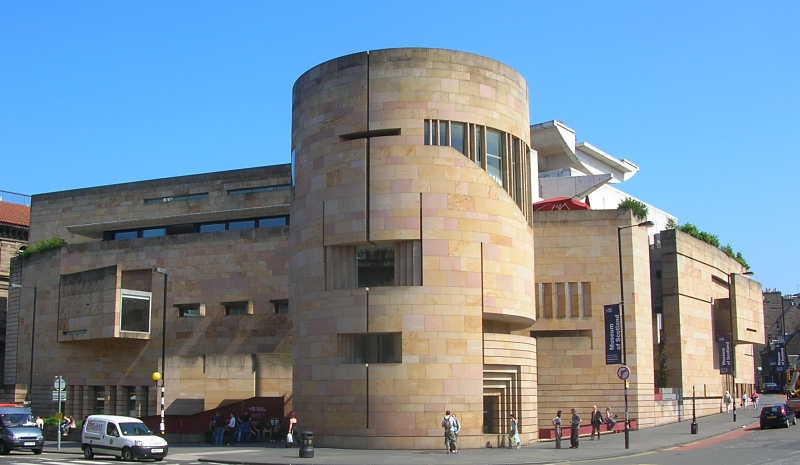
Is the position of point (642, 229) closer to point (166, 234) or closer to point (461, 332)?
point (461, 332)

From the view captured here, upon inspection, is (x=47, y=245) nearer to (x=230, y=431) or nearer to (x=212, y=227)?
(x=212, y=227)

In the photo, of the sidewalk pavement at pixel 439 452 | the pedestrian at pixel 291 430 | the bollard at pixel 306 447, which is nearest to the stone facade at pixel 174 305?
the sidewalk pavement at pixel 439 452

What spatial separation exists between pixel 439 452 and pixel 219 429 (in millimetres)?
12369

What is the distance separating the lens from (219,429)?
41688 mm

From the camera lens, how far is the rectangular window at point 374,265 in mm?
38125

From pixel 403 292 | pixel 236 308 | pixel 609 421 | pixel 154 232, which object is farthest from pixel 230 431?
pixel 154 232

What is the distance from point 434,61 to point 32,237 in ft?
151

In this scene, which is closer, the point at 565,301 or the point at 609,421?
the point at 609,421

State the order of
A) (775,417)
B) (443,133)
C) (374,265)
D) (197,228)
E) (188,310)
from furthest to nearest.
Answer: (197,228) → (188,310) → (775,417) → (443,133) → (374,265)

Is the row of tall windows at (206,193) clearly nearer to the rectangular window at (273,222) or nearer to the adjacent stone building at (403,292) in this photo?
the rectangular window at (273,222)

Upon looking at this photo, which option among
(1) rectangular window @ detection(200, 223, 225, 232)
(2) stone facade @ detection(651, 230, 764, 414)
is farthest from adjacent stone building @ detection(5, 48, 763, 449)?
(1) rectangular window @ detection(200, 223, 225, 232)

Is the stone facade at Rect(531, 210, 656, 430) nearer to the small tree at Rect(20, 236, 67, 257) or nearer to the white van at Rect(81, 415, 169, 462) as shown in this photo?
the white van at Rect(81, 415, 169, 462)

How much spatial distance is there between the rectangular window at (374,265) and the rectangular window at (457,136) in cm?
537

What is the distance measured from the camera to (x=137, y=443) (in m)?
33.3
